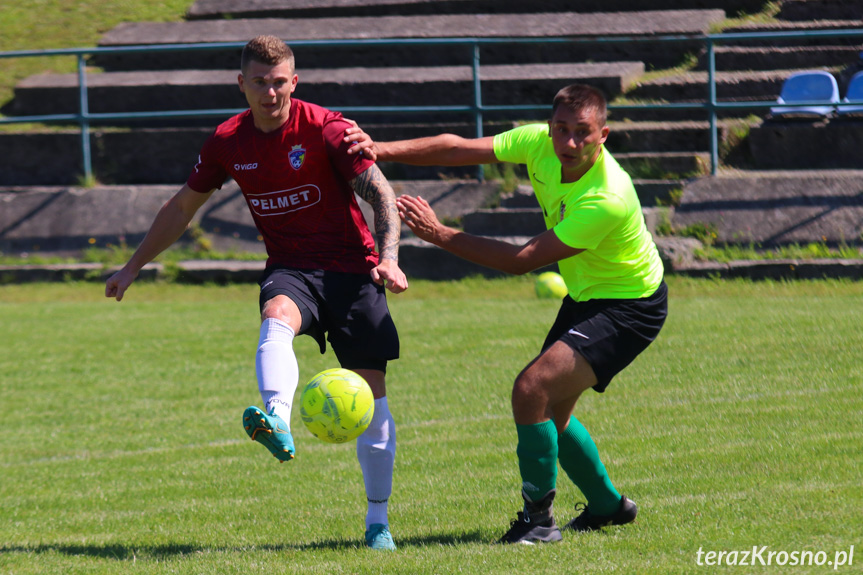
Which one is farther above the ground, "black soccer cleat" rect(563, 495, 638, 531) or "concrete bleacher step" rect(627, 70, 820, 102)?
"concrete bleacher step" rect(627, 70, 820, 102)

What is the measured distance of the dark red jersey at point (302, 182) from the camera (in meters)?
5.16

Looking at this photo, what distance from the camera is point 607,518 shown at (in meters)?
5.07

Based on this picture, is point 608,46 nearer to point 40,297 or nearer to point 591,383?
point 40,297

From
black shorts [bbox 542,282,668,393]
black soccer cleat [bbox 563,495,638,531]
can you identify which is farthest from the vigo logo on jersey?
black soccer cleat [bbox 563,495,638,531]

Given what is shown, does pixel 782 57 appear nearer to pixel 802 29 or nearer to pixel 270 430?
pixel 802 29

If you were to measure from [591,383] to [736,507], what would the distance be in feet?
3.37

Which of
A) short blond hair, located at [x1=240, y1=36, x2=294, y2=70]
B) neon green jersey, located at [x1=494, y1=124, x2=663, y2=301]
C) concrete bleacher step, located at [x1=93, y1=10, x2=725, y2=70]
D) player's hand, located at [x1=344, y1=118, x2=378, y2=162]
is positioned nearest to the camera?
neon green jersey, located at [x1=494, y1=124, x2=663, y2=301]

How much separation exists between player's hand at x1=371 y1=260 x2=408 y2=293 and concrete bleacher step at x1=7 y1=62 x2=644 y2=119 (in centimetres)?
1065

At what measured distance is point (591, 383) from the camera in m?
4.77

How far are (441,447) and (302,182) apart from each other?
8.32 feet

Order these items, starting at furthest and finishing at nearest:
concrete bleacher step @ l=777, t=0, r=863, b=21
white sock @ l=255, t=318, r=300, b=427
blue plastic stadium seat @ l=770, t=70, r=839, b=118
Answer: concrete bleacher step @ l=777, t=0, r=863, b=21 < blue plastic stadium seat @ l=770, t=70, r=839, b=118 < white sock @ l=255, t=318, r=300, b=427

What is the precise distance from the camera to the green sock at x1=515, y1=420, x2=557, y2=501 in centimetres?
480

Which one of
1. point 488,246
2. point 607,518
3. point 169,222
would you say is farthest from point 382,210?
point 607,518

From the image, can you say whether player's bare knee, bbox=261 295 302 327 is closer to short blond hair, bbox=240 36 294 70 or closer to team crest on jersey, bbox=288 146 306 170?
team crest on jersey, bbox=288 146 306 170
